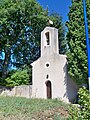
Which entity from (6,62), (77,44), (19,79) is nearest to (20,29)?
(6,62)

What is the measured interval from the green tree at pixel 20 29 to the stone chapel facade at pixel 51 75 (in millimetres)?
3341

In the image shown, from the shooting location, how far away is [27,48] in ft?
103

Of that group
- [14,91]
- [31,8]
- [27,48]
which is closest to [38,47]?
[27,48]

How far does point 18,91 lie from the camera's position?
25828mm

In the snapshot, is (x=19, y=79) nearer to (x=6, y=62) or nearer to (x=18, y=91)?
(x=18, y=91)

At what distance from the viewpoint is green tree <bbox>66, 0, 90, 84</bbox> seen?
20.5 m

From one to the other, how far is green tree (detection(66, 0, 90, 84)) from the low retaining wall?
224 inches

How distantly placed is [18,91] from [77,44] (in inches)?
341

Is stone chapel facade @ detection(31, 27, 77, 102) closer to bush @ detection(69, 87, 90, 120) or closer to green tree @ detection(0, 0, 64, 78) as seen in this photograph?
green tree @ detection(0, 0, 64, 78)

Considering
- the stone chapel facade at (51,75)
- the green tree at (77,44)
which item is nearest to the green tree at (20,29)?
the stone chapel facade at (51,75)

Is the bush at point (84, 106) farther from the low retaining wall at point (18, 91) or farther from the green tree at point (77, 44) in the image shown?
the low retaining wall at point (18, 91)

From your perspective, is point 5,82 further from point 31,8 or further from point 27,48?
point 31,8

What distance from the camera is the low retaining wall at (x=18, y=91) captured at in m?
25.1

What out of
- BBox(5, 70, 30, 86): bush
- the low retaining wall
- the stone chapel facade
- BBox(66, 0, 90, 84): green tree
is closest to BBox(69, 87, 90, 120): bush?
BBox(66, 0, 90, 84): green tree
